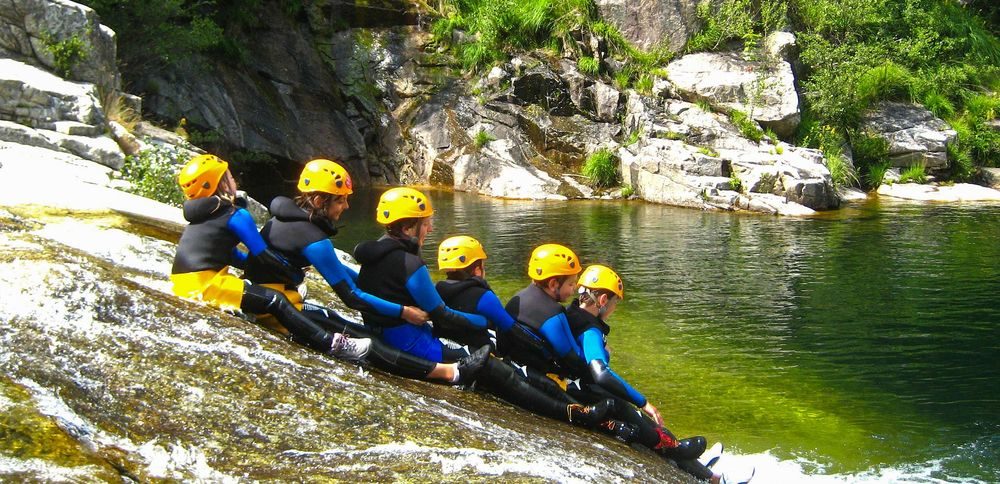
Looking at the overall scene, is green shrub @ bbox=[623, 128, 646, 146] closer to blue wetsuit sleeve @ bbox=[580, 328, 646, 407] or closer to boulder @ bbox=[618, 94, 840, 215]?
boulder @ bbox=[618, 94, 840, 215]

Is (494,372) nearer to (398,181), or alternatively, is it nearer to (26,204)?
(26,204)

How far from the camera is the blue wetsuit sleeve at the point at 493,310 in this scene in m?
6.28

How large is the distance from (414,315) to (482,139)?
22.1 m

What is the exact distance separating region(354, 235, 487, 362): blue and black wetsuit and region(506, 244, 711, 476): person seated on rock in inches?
15.7

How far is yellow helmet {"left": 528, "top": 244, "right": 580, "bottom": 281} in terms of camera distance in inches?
251

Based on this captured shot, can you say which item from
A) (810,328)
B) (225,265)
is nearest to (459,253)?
(225,265)

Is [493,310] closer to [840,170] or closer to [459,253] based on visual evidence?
[459,253]

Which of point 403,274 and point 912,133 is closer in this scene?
point 403,274

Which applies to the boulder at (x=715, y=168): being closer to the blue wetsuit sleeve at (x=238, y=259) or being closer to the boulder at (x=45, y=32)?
the boulder at (x=45, y=32)

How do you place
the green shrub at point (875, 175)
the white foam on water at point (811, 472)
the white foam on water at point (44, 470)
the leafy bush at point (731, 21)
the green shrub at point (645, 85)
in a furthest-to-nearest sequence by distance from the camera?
the leafy bush at point (731, 21), the green shrub at point (645, 85), the green shrub at point (875, 175), the white foam on water at point (811, 472), the white foam on water at point (44, 470)

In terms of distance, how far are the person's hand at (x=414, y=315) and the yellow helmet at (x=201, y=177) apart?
60.0 inches

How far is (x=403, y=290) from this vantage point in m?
6.17

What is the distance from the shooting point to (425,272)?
6.07m

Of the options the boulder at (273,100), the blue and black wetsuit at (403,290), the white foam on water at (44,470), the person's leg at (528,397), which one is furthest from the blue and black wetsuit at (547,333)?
the boulder at (273,100)
